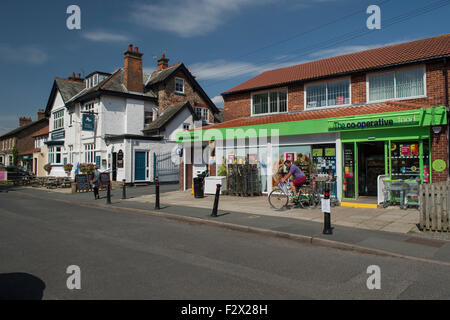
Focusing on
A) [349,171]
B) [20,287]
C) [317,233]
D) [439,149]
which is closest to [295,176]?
[349,171]

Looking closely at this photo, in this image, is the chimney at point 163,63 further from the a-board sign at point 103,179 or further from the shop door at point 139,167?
the a-board sign at point 103,179

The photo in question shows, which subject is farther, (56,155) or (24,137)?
(24,137)

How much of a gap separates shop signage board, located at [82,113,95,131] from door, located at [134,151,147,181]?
165 inches

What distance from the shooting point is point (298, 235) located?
7.71m

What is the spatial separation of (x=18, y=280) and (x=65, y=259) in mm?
1062

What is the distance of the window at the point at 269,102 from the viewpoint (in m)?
18.1

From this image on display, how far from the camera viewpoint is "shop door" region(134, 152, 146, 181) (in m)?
23.9

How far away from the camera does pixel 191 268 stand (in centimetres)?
538

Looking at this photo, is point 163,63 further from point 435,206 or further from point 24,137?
point 24,137

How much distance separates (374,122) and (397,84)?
3431 mm

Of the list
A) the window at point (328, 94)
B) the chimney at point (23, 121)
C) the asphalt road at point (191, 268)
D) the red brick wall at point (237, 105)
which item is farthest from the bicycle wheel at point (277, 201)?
the chimney at point (23, 121)

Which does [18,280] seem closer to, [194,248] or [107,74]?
[194,248]

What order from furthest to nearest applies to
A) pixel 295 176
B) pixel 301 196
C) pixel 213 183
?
pixel 213 183, pixel 301 196, pixel 295 176

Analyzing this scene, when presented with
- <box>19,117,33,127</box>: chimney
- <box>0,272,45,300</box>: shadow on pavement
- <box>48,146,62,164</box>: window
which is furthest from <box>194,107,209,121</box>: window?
<box>19,117,33,127</box>: chimney
